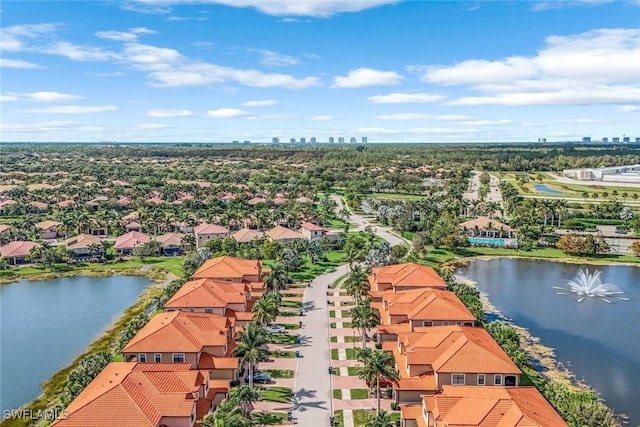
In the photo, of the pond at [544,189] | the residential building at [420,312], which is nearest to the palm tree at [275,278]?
the residential building at [420,312]

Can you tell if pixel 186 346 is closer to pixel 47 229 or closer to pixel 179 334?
pixel 179 334

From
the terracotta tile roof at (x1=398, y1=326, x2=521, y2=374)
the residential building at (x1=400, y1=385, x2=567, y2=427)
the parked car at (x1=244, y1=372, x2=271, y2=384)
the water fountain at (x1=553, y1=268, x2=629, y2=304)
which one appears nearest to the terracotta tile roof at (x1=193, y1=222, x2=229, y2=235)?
the parked car at (x1=244, y1=372, x2=271, y2=384)

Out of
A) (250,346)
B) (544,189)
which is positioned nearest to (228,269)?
(250,346)

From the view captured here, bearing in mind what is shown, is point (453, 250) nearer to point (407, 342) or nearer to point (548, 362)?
point (548, 362)

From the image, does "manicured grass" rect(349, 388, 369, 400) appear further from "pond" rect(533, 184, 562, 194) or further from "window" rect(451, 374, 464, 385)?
"pond" rect(533, 184, 562, 194)

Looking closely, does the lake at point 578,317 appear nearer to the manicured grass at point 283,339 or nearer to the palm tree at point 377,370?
the palm tree at point 377,370

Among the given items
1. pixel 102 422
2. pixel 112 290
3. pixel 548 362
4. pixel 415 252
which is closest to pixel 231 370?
pixel 102 422
